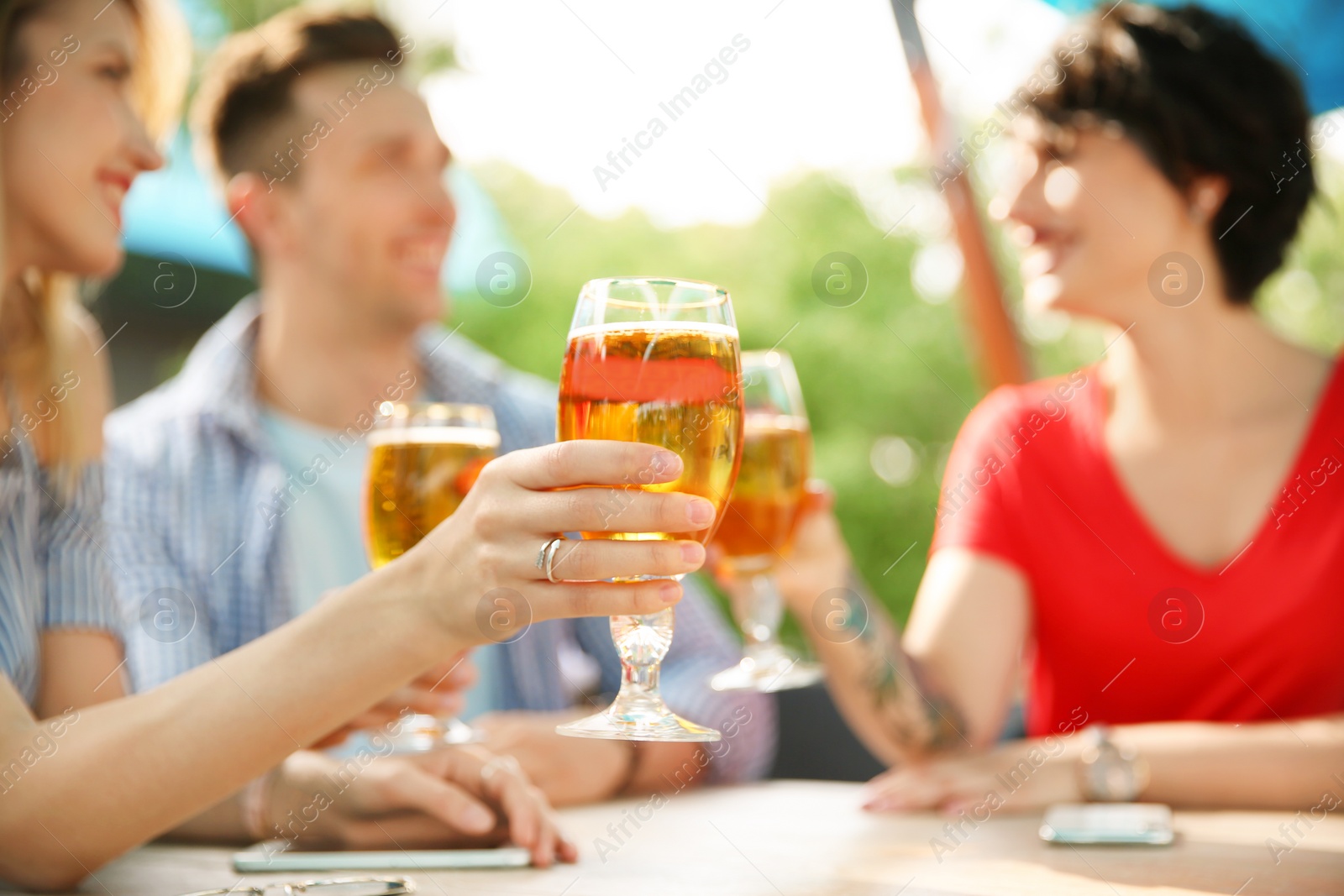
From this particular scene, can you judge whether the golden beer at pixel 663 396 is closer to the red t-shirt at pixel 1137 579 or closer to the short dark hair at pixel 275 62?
the red t-shirt at pixel 1137 579

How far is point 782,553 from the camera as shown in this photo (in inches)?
75.7

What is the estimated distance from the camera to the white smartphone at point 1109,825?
4.34ft

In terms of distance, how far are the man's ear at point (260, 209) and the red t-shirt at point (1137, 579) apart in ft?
6.39

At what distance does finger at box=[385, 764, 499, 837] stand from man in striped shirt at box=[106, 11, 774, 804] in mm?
876

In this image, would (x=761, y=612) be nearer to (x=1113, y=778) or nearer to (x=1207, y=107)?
(x=1113, y=778)

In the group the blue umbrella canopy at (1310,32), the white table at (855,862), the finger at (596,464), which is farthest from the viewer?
the blue umbrella canopy at (1310,32)

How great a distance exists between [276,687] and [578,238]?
519 inches

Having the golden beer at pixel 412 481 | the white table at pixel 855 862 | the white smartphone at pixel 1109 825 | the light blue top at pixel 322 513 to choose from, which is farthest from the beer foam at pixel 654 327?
the light blue top at pixel 322 513

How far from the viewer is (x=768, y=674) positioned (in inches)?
67.1

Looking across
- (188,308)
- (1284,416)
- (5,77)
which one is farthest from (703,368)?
(188,308)

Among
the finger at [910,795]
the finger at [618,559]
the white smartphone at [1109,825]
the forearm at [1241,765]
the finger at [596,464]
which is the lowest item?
the forearm at [1241,765]

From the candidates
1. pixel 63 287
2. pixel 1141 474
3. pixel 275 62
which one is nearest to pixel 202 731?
pixel 63 287

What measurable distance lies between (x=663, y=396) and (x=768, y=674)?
849 mm

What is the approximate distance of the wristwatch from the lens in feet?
5.66
